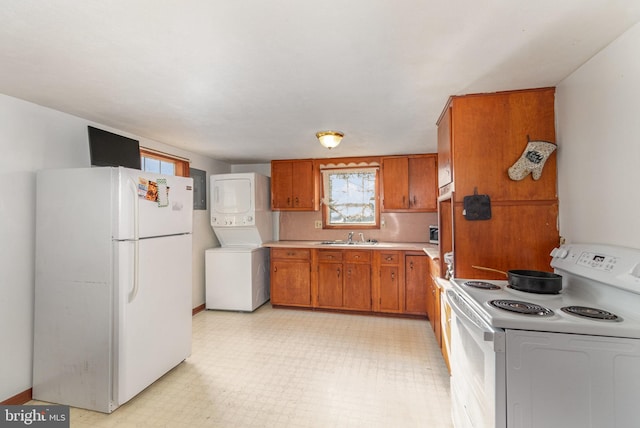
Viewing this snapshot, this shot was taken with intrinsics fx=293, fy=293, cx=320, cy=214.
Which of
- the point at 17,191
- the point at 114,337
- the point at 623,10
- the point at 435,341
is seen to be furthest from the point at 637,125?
the point at 17,191

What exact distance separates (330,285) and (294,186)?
157 centimetres

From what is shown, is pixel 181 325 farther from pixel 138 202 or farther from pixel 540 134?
pixel 540 134

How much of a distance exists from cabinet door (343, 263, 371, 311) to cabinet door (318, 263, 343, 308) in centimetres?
8

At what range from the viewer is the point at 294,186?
4.48 meters

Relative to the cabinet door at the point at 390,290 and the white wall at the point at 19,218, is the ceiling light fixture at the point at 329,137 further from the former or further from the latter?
the white wall at the point at 19,218

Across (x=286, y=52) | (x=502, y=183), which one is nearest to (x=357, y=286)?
(x=502, y=183)

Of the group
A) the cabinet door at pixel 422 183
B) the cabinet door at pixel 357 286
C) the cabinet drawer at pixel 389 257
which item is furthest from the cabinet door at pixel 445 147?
the cabinet door at pixel 357 286

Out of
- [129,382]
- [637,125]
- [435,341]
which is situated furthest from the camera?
[435,341]

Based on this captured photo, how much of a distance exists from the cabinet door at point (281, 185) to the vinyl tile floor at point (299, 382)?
71.0 inches

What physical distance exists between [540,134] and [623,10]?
81cm

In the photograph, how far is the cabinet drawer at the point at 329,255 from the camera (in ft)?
13.1

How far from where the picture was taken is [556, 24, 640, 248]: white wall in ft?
4.34

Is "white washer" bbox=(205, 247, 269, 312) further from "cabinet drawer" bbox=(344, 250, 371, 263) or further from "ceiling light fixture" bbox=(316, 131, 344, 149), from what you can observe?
"ceiling light fixture" bbox=(316, 131, 344, 149)

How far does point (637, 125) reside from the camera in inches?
51.2
